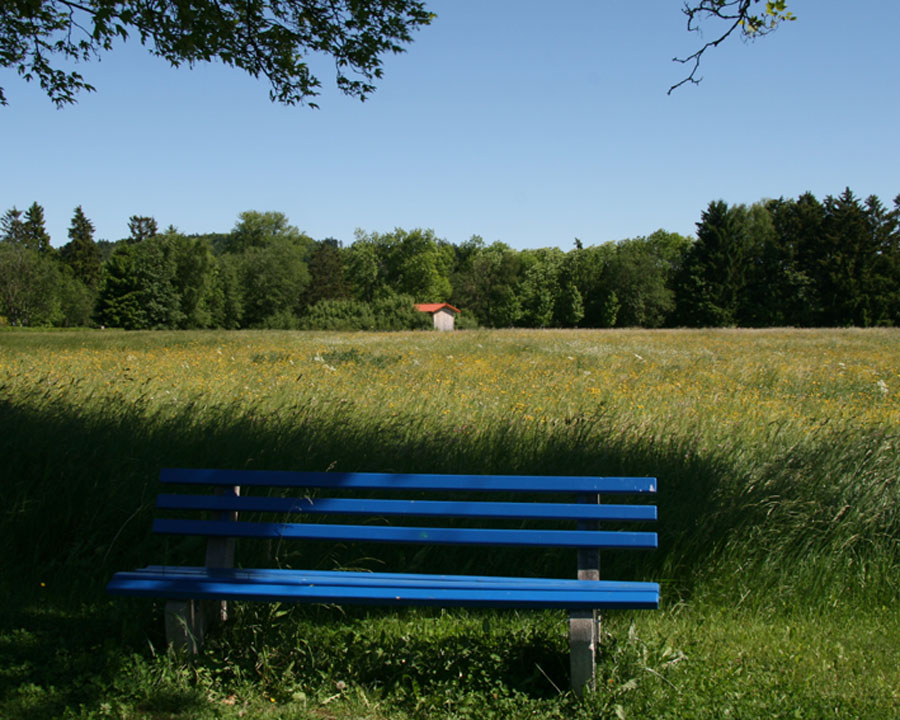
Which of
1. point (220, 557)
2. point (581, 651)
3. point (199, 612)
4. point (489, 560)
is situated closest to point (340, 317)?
point (489, 560)

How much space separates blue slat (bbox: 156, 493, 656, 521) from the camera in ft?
10.7

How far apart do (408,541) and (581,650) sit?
94cm

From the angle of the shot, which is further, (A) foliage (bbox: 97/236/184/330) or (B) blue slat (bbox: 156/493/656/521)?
(A) foliage (bbox: 97/236/184/330)

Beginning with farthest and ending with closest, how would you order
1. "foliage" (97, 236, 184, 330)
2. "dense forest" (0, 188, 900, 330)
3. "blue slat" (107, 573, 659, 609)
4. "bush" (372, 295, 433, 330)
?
"foliage" (97, 236, 184, 330), "dense forest" (0, 188, 900, 330), "bush" (372, 295, 433, 330), "blue slat" (107, 573, 659, 609)

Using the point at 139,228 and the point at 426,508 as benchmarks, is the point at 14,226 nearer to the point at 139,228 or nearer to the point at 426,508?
the point at 139,228

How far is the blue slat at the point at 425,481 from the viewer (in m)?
3.33

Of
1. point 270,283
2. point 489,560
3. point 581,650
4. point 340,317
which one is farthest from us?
point 270,283

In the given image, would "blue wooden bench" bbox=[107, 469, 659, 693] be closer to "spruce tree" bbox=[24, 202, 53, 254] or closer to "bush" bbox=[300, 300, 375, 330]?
"bush" bbox=[300, 300, 375, 330]

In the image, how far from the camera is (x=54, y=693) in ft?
9.99

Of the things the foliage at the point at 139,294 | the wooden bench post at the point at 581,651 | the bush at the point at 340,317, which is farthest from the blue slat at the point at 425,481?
the foliage at the point at 139,294

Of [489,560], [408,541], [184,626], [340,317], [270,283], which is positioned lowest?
[489,560]

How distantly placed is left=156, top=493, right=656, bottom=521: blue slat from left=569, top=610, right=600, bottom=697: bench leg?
463 millimetres

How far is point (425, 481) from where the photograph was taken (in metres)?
3.46

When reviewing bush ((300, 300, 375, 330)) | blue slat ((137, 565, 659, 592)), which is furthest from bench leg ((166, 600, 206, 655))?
bush ((300, 300, 375, 330))
